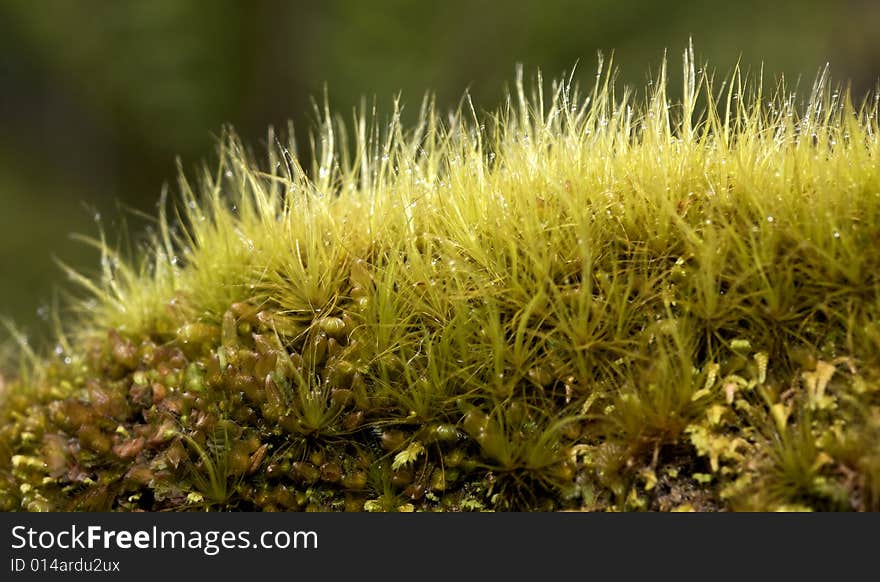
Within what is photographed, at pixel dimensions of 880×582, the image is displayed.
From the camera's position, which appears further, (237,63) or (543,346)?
(237,63)

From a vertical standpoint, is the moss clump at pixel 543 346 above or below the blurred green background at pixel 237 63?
below

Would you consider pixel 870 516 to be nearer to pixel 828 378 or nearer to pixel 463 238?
pixel 828 378

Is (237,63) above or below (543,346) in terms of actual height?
above

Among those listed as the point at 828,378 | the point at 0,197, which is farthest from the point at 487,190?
the point at 0,197

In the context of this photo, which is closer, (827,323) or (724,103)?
(827,323)

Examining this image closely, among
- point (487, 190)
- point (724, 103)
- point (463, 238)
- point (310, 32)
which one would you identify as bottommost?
point (463, 238)

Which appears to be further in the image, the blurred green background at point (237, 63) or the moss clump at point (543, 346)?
the blurred green background at point (237, 63)
